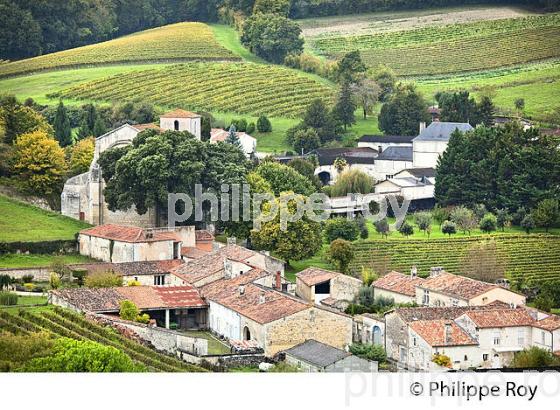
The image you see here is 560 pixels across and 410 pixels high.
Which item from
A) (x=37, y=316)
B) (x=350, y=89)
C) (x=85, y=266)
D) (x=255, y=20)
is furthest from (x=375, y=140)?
(x=37, y=316)

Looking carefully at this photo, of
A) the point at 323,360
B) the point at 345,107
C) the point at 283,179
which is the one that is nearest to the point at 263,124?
the point at 345,107

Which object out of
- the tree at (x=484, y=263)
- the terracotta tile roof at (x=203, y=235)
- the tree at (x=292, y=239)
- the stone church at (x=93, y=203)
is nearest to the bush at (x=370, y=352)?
the tree at (x=484, y=263)

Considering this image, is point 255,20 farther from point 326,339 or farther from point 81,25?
point 326,339

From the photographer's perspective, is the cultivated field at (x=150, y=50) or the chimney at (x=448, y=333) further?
the cultivated field at (x=150, y=50)

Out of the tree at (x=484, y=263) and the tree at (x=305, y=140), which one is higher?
the tree at (x=305, y=140)

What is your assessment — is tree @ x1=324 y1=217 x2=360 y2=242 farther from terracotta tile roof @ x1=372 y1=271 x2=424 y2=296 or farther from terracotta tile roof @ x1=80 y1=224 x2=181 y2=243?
terracotta tile roof @ x1=80 y1=224 x2=181 y2=243

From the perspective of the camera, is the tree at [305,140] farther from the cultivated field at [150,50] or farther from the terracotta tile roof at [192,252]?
the terracotta tile roof at [192,252]

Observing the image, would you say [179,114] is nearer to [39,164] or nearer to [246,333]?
[39,164]
